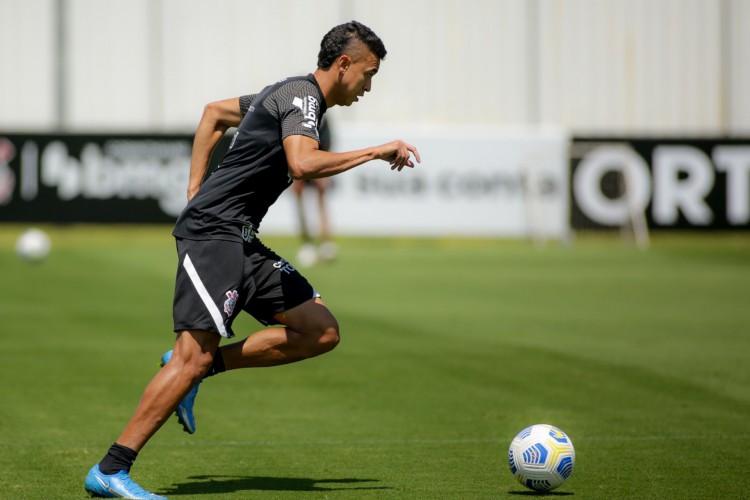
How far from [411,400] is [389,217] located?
16.8 meters

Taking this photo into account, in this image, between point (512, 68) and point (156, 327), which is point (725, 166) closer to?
point (512, 68)

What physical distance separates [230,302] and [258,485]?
0.99 meters

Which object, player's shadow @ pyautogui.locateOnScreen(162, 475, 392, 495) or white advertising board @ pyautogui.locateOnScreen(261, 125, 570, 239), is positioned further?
white advertising board @ pyautogui.locateOnScreen(261, 125, 570, 239)

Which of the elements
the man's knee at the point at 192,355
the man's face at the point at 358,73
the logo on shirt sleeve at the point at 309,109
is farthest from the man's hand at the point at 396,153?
the man's knee at the point at 192,355

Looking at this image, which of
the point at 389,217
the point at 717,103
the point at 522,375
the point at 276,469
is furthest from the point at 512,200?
the point at 276,469

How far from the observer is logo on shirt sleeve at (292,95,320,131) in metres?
6.01

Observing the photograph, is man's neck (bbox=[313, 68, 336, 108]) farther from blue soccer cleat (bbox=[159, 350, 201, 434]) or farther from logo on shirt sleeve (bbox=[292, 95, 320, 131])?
blue soccer cleat (bbox=[159, 350, 201, 434])

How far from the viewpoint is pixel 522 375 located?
1023 cm

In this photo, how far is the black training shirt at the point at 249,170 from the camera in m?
6.12

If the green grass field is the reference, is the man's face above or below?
above

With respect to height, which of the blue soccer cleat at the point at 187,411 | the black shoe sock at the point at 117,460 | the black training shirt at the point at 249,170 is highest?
the black training shirt at the point at 249,170

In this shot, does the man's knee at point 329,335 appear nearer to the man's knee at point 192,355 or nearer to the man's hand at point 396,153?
the man's knee at point 192,355

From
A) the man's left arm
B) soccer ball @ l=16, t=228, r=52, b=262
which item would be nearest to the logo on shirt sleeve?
the man's left arm

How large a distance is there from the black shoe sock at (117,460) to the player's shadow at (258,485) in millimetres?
350
